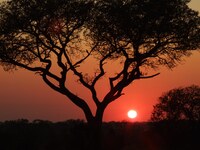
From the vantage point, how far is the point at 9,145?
55562 millimetres

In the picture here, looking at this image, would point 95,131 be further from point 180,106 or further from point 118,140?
point 180,106

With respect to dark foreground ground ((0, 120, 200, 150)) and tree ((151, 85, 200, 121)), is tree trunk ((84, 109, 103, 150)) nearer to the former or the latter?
dark foreground ground ((0, 120, 200, 150))

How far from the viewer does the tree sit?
6375 centimetres

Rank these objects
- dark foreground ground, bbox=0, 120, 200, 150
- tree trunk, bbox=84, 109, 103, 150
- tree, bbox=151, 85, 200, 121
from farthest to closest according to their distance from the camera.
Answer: tree, bbox=151, 85, 200, 121 < dark foreground ground, bbox=0, 120, 200, 150 < tree trunk, bbox=84, 109, 103, 150

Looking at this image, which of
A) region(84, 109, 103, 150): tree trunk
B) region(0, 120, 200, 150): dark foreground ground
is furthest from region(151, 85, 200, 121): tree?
region(84, 109, 103, 150): tree trunk

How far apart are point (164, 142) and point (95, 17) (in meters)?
13.3

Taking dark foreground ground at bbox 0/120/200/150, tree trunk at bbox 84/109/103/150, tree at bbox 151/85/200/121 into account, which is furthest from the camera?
tree at bbox 151/85/200/121

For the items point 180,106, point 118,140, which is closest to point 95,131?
point 118,140

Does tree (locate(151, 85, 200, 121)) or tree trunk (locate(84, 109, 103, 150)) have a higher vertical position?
tree (locate(151, 85, 200, 121))

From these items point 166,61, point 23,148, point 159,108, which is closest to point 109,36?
point 166,61

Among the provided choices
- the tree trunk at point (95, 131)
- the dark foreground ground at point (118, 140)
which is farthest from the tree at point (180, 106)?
the tree trunk at point (95, 131)

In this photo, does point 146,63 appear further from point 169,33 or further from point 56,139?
point 56,139

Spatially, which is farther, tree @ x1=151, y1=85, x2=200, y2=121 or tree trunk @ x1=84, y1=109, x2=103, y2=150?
tree @ x1=151, y1=85, x2=200, y2=121

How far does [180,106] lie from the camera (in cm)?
6400
